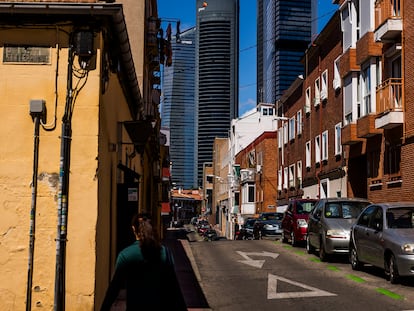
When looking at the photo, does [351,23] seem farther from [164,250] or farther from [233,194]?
[233,194]

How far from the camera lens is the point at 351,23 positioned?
91.9 feet

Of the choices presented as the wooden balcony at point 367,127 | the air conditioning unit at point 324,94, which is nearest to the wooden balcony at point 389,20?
the wooden balcony at point 367,127

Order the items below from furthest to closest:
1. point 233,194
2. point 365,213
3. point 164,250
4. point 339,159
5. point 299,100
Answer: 1. point 233,194
2. point 299,100
3. point 339,159
4. point 365,213
5. point 164,250

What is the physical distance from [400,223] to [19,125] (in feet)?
26.3

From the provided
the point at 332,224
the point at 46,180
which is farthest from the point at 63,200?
the point at 332,224

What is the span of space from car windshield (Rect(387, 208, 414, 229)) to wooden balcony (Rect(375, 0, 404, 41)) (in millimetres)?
10489

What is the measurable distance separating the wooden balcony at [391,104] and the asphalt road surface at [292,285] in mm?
6435

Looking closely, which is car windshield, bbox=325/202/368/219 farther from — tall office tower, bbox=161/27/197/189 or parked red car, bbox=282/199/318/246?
tall office tower, bbox=161/27/197/189

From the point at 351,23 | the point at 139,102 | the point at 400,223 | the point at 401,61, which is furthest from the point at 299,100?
the point at 400,223

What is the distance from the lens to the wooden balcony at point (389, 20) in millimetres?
21984

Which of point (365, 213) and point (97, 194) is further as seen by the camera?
point (365, 213)

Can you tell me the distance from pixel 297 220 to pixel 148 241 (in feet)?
54.7

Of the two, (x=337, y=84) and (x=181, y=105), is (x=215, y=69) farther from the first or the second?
(x=337, y=84)

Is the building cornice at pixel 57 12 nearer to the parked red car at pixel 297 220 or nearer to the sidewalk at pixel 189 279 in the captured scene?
the sidewalk at pixel 189 279
